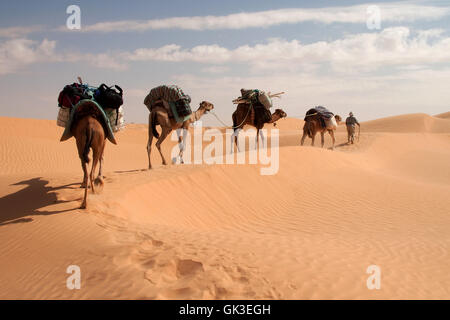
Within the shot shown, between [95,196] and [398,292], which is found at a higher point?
[95,196]

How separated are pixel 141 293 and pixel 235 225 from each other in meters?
5.13

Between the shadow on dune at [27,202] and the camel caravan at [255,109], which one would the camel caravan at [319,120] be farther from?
the shadow on dune at [27,202]

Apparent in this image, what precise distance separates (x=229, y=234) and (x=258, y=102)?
958 cm

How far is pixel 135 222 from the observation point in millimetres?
7352

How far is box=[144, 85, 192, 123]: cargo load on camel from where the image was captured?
12125 mm

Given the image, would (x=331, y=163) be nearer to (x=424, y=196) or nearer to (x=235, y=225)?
(x=424, y=196)

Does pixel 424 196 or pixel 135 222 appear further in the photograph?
pixel 424 196

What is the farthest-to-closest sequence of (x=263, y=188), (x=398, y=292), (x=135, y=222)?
(x=263, y=188) < (x=135, y=222) < (x=398, y=292)

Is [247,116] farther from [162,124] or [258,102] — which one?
[162,124]

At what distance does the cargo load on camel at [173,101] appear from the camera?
12.1 m

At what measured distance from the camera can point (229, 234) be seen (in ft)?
23.7

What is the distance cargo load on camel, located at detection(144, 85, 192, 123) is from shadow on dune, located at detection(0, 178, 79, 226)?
418 centimetres

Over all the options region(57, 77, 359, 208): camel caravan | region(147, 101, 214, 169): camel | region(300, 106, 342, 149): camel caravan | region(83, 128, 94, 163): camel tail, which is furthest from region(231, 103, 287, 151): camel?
region(83, 128, 94, 163): camel tail
